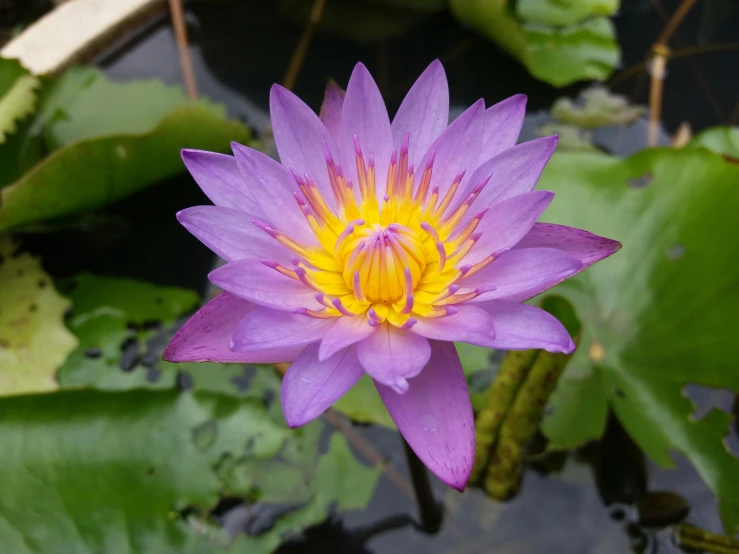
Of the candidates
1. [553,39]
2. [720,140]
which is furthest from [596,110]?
[720,140]

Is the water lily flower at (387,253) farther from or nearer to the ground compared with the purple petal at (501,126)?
nearer to the ground

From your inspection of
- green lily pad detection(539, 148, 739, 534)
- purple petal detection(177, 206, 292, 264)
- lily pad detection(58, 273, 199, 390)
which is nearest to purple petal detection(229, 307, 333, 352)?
purple petal detection(177, 206, 292, 264)

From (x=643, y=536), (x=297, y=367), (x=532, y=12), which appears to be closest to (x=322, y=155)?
(x=297, y=367)

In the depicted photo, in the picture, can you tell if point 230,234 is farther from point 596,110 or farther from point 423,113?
point 596,110

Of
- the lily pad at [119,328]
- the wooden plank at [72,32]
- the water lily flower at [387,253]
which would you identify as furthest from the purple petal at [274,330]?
the wooden plank at [72,32]

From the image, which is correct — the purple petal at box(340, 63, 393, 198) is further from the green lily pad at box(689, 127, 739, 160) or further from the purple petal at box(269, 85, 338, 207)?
the green lily pad at box(689, 127, 739, 160)

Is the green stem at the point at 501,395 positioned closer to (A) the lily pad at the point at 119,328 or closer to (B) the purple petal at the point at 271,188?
(B) the purple petal at the point at 271,188

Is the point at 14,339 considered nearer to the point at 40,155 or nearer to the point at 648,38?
the point at 40,155
